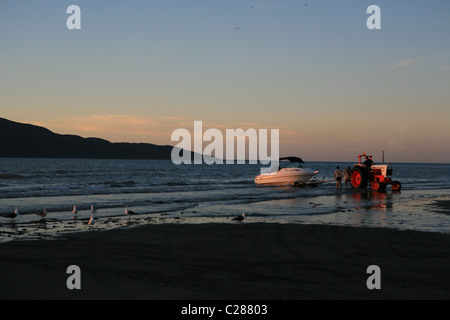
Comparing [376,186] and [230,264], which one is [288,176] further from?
[230,264]

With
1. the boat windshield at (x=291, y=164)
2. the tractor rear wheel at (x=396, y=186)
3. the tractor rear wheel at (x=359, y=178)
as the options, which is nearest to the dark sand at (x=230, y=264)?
the tractor rear wheel at (x=396, y=186)

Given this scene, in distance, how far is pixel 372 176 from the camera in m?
29.8

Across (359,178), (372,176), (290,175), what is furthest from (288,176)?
(372,176)

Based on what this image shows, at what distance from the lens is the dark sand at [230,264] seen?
5.98m

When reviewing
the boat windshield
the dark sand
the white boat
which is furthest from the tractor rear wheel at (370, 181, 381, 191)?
the dark sand

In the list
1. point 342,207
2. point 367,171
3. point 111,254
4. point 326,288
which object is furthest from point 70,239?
point 367,171

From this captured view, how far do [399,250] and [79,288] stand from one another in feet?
21.2

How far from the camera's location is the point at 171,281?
6469mm

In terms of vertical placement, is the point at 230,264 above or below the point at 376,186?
above

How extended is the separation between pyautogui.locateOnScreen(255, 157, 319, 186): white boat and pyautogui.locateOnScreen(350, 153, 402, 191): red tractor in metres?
4.90

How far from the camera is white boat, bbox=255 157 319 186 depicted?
3600 cm

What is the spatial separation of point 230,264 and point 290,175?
29.3 m
